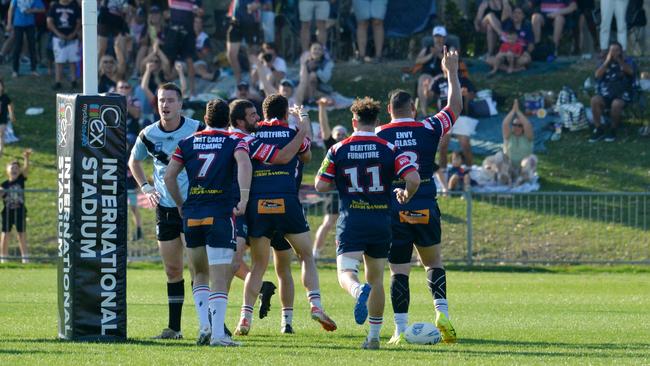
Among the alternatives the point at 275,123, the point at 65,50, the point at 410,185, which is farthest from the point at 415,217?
the point at 65,50

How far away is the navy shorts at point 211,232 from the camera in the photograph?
35.6 ft

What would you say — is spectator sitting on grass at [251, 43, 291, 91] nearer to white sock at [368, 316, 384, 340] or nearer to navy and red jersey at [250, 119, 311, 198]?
navy and red jersey at [250, 119, 311, 198]

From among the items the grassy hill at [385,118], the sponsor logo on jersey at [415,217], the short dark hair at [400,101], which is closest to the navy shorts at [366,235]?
the sponsor logo on jersey at [415,217]

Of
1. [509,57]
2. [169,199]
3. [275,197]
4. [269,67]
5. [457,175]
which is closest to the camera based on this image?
[169,199]

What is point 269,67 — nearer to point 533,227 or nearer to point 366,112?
point 533,227

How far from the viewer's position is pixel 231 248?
1092cm

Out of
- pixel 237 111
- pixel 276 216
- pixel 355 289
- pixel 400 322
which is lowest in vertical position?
pixel 400 322

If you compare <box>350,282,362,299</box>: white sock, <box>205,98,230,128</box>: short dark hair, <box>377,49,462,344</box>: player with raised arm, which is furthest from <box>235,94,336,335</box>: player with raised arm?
<box>350,282,362,299</box>: white sock

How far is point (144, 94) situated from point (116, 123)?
54.5 ft

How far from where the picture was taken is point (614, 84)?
1029 inches

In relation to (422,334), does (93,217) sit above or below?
above

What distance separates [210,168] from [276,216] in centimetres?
161

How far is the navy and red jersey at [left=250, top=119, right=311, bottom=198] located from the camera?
1223 cm

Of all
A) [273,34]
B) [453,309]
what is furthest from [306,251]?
[273,34]
